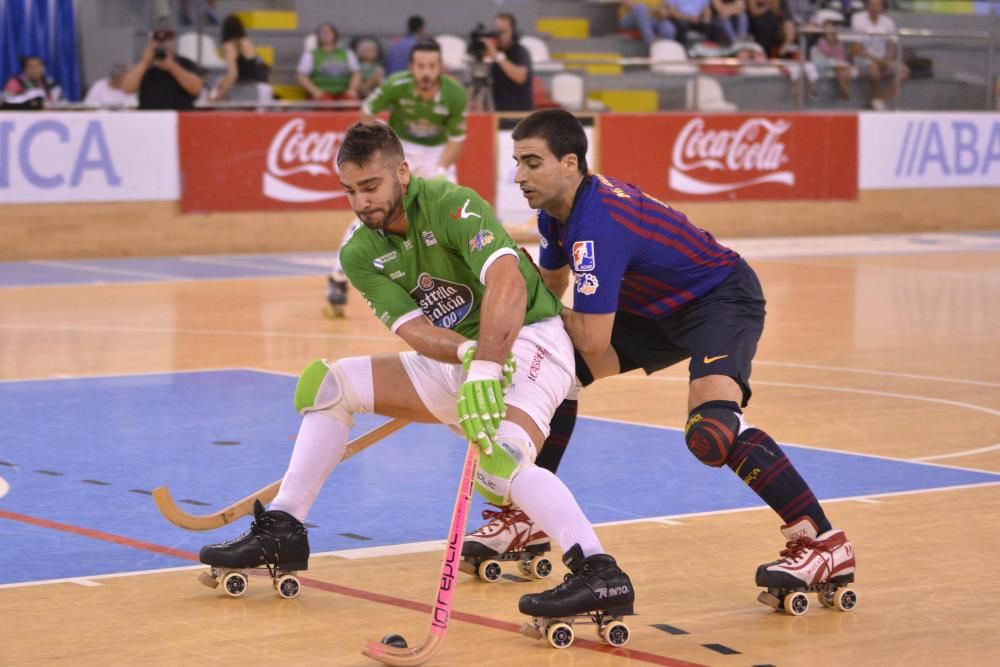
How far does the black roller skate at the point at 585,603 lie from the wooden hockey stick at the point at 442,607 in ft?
0.85

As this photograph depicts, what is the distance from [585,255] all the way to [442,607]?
133cm

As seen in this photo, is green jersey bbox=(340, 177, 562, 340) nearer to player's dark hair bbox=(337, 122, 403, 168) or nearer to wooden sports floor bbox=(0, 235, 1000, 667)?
player's dark hair bbox=(337, 122, 403, 168)

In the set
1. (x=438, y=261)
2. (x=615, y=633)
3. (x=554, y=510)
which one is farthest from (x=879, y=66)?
(x=615, y=633)

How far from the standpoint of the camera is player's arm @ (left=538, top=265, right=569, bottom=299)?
6453 millimetres

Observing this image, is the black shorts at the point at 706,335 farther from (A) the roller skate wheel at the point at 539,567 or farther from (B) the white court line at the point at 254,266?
(B) the white court line at the point at 254,266

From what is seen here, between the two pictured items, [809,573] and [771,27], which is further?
[771,27]

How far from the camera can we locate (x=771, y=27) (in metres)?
24.7

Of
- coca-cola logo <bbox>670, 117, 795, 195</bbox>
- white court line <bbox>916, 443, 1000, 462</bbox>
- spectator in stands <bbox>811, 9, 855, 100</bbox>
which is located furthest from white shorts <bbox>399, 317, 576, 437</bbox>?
spectator in stands <bbox>811, 9, 855, 100</bbox>

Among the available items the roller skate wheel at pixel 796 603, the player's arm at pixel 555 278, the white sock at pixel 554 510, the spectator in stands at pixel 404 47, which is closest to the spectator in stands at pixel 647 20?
the spectator in stands at pixel 404 47

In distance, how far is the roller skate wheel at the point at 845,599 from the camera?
5.85 m

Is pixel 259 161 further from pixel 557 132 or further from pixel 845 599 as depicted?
pixel 845 599

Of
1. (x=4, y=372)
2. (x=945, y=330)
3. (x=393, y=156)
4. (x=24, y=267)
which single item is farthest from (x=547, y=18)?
(x=393, y=156)

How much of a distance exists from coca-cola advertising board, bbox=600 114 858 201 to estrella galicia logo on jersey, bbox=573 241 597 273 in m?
14.6

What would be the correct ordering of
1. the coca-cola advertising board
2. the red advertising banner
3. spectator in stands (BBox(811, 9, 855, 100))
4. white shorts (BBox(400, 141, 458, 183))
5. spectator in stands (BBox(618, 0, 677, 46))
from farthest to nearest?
spectator in stands (BBox(618, 0, 677, 46)), spectator in stands (BBox(811, 9, 855, 100)), the coca-cola advertising board, the red advertising banner, white shorts (BBox(400, 141, 458, 183))
